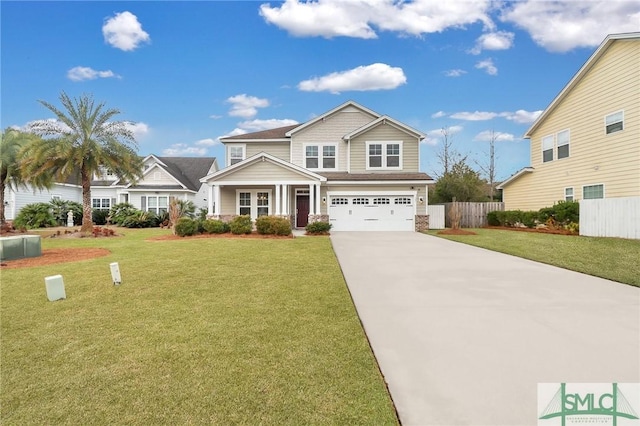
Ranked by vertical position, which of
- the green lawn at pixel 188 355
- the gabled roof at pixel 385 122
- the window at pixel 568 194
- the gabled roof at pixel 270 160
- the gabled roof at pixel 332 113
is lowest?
the green lawn at pixel 188 355

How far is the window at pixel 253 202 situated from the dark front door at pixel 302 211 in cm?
187

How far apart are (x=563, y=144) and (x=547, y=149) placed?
139 centimetres

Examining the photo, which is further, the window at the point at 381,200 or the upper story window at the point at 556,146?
the window at the point at 381,200

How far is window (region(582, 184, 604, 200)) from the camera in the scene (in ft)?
55.4

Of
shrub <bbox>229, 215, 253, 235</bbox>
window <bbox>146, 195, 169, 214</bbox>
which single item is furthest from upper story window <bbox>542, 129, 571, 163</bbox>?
window <bbox>146, 195, 169, 214</bbox>

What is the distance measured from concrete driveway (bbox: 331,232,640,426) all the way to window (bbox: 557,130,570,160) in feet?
50.5

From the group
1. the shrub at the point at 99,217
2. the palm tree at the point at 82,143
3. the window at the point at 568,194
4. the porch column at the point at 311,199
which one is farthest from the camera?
the shrub at the point at 99,217

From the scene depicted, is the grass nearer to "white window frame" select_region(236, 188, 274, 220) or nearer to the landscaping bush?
the landscaping bush

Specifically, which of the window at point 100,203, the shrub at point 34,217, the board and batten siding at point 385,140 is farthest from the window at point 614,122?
the window at point 100,203

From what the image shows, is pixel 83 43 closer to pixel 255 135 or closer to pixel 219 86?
pixel 219 86

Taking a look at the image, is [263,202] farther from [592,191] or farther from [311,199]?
[592,191]

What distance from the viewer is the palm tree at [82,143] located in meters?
16.2

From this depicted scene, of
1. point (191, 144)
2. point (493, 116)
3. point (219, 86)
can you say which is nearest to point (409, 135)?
point (219, 86)

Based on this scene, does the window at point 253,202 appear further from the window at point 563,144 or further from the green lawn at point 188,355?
the window at point 563,144
